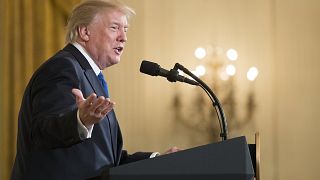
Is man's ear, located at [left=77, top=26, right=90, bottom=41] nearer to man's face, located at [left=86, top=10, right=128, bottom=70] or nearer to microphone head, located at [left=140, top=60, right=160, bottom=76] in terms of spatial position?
Result: man's face, located at [left=86, top=10, right=128, bottom=70]

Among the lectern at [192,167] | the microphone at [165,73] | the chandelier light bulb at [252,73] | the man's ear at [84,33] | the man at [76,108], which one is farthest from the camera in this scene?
the chandelier light bulb at [252,73]

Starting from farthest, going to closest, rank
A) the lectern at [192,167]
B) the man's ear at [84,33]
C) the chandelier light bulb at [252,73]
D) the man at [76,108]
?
the chandelier light bulb at [252,73] → the man's ear at [84,33] → the man at [76,108] → the lectern at [192,167]

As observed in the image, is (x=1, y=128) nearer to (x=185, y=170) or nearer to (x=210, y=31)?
(x=210, y=31)

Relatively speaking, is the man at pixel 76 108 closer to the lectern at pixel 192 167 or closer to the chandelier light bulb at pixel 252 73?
the lectern at pixel 192 167

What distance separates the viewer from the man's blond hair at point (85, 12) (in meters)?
2.38

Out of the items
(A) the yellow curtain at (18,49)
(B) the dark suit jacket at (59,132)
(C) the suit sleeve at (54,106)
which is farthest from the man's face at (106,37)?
(A) the yellow curtain at (18,49)

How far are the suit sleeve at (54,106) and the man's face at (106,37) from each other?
0.36 metres

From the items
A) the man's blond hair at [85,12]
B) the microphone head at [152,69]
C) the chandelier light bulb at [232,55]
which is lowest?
the microphone head at [152,69]

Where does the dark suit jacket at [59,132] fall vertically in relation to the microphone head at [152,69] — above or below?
below

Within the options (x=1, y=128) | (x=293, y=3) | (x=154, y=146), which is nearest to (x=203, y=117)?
(x=154, y=146)

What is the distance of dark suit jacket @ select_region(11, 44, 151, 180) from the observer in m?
1.65

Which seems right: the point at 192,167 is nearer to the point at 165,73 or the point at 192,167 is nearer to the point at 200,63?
the point at 165,73

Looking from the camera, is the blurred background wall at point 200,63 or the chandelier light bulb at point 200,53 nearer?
the blurred background wall at point 200,63

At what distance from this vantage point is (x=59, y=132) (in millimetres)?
1602
